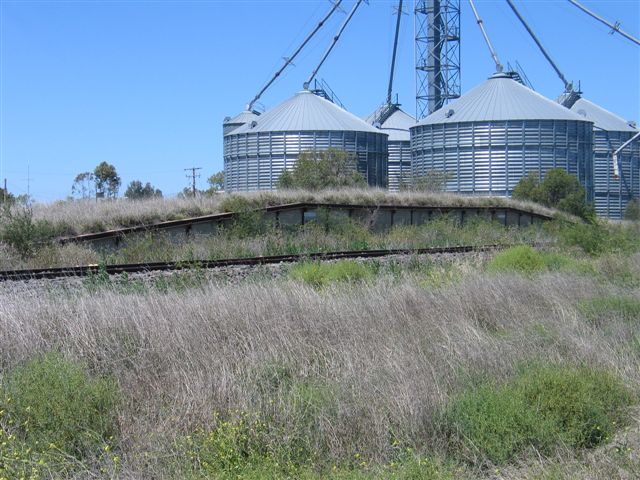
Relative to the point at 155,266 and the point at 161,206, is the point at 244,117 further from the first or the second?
the point at 155,266

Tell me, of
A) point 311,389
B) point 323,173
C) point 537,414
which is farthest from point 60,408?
point 323,173

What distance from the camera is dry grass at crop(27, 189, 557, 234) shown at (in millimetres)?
24844

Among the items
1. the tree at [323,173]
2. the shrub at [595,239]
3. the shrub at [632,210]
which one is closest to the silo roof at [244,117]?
the tree at [323,173]

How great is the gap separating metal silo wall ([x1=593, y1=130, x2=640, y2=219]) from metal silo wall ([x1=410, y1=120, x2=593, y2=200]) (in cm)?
319

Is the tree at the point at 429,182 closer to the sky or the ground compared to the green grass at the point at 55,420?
closer to the sky

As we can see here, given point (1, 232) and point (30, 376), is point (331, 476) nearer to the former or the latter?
point (30, 376)

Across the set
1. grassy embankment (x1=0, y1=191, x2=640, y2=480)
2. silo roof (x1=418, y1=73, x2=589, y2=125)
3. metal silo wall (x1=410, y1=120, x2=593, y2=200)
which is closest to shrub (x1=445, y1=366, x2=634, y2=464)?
grassy embankment (x1=0, y1=191, x2=640, y2=480)

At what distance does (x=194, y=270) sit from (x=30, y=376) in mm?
8944

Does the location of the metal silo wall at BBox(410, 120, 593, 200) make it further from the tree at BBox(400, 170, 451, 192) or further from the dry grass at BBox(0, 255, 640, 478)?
the dry grass at BBox(0, 255, 640, 478)

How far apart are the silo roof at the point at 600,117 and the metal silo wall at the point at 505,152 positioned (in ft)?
25.9

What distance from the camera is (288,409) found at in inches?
261

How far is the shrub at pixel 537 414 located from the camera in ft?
20.6

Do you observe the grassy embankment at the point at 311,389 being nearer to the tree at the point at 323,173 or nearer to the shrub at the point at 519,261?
the shrub at the point at 519,261

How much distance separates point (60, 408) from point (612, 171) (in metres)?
60.0
